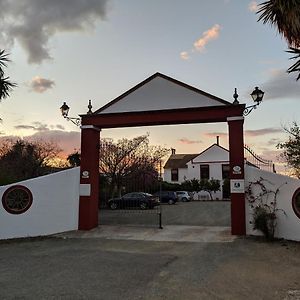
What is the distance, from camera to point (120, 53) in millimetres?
13570

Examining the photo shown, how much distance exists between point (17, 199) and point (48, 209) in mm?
1116

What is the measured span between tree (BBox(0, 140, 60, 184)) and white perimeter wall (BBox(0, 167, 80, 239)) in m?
9.83

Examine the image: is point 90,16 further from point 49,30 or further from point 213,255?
point 213,255

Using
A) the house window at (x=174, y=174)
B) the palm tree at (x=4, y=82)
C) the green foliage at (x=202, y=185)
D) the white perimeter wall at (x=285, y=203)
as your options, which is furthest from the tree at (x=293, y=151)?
the house window at (x=174, y=174)

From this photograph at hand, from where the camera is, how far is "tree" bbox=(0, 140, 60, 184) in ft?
85.6

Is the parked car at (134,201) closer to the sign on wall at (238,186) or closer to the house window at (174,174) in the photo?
the sign on wall at (238,186)

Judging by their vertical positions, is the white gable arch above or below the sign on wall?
above

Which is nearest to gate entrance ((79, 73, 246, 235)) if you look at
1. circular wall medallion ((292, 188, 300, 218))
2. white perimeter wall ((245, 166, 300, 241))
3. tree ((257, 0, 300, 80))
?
white perimeter wall ((245, 166, 300, 241))

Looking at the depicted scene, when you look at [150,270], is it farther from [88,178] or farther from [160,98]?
[160,98]

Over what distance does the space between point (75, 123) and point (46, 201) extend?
3187 mm

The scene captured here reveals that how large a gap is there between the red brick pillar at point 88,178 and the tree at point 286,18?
748 centimetres

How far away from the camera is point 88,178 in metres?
13.6

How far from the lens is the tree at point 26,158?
26094 mm

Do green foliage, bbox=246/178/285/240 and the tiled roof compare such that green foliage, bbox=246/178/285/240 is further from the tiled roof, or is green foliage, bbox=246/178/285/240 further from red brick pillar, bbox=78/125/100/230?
the tiled roof
